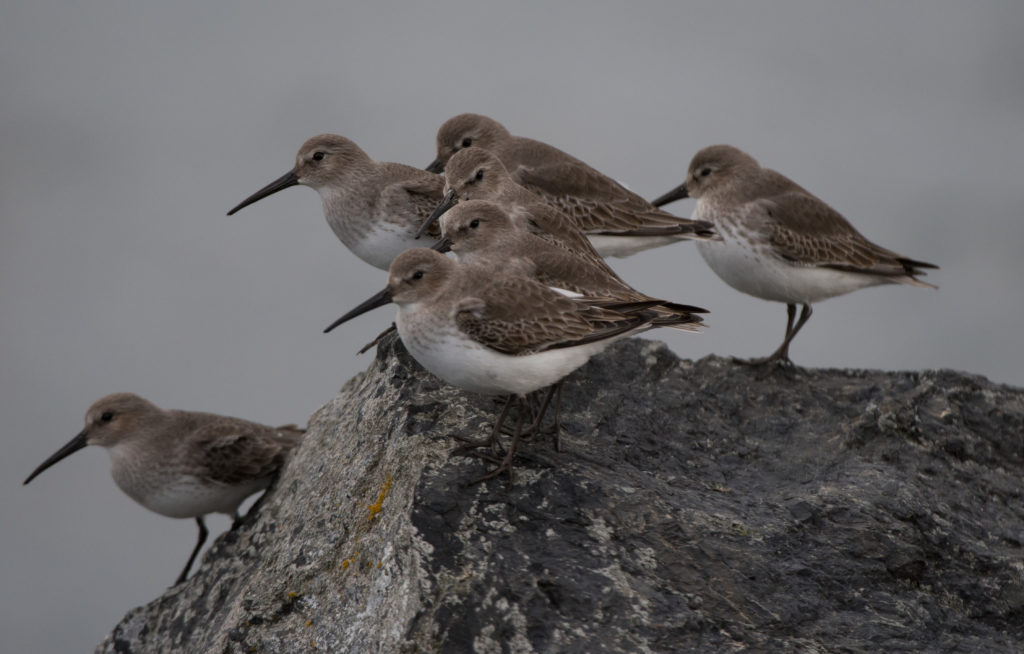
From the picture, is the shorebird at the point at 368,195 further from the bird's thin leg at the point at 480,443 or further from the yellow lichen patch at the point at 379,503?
the yellow lichen patch at the point at 379,503

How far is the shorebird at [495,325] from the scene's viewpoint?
5.66 m

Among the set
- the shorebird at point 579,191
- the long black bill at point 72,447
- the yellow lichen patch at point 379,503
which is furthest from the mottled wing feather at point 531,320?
the long black bill at point 72,447

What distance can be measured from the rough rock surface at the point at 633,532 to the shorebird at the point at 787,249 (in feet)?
5.24

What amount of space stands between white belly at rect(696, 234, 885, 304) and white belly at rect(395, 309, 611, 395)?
3.72m

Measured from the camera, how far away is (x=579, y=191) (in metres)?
8.79

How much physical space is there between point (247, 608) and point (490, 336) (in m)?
1.89

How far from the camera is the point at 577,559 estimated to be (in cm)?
526

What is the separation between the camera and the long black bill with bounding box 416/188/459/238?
304 inches

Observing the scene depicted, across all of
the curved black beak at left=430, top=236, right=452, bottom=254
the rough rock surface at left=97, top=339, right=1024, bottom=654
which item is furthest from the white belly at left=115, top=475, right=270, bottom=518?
the curved black beak at left=430, top=236, right=452, bottom=254

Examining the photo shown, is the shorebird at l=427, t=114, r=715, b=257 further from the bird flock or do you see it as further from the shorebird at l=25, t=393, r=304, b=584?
the shorebird at l=25, t=393, r=304, b=584

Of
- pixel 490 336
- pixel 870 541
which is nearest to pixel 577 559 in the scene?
pixel 490 336

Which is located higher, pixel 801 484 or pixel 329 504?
pixel 801 484

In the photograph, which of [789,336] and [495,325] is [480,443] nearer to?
[495,325]

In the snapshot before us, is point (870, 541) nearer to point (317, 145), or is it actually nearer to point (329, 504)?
point (329, 504)
